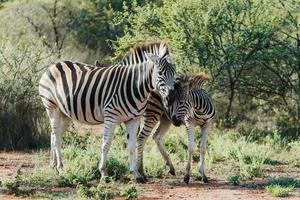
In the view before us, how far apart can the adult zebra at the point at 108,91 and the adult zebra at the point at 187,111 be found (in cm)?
41

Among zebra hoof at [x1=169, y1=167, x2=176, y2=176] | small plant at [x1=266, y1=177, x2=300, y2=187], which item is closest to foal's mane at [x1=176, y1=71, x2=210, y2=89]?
zebra hoof at [x1=169, y1=167, x2=176, y2=176]

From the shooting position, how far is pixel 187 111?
10.9 m

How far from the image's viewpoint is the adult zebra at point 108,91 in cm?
1055

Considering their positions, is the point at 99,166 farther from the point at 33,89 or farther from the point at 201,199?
the point at 33,89

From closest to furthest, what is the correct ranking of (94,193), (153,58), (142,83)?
1. (94,193)
2. (153,58)
3. (142,83)

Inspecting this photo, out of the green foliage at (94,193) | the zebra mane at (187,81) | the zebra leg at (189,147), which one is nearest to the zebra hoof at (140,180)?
the zebra leg at (189,147)

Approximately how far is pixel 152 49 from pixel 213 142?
3.88 metres

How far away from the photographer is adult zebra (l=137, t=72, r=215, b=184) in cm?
1079

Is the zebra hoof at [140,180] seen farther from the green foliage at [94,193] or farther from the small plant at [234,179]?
the green foliage at [94,193]

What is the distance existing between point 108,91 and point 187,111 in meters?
1.31

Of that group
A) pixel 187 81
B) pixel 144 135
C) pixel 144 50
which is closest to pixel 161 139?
pixel 144 135

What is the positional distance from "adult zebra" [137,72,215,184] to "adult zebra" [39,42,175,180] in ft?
1.34

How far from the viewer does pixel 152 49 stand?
11.0 m

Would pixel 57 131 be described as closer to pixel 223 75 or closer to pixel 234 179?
pixel 234 179
